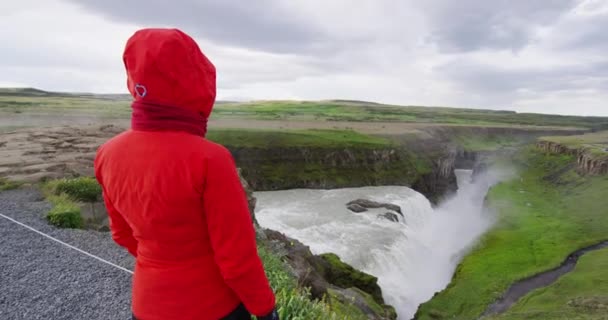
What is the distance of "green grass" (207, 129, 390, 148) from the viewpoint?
63.1 meters

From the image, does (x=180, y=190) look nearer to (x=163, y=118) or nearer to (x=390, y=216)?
(x=163, y=118)

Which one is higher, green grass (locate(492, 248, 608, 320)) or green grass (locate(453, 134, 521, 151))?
green grass (locate(453, 134, 521, 151))

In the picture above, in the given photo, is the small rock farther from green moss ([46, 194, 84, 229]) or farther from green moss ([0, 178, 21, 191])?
green moss ([46, 194, 84, 229])

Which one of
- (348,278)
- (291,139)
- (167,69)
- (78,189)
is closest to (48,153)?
(78,189)

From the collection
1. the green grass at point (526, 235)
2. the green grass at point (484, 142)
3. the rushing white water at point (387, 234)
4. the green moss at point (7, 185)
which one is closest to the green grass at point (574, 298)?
the green grass at point (526, 235)

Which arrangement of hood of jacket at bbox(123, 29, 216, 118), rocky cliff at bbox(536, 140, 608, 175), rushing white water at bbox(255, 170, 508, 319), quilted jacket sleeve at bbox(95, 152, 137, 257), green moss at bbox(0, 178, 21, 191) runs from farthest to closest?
rocky cliff at bbox(536, 140, 608, 175) → rushing white water at bbox(255, 170, 508, 319) → green moss at bbox(0, 178, 21, 191) → quilted jacket sleeve at bbox(95, 152, 137, 257) → hood of jacket at bbox(123, 29, 216, 118)

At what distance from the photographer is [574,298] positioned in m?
26.4

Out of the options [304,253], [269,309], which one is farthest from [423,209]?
[269,309]

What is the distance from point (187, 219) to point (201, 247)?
0.26 metres

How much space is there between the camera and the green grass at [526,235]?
96.9ft

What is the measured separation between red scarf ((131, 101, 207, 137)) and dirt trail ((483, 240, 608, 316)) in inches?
1141

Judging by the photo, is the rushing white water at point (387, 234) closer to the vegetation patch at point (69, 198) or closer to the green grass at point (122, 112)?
the vegetation patch at point (69, 198)

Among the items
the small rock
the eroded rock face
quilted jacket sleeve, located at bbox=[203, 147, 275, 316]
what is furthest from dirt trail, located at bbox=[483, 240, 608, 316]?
quilted jacket sleeve, located at bbox=[203, 147, 275, 316]

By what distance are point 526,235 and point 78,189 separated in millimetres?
42906
